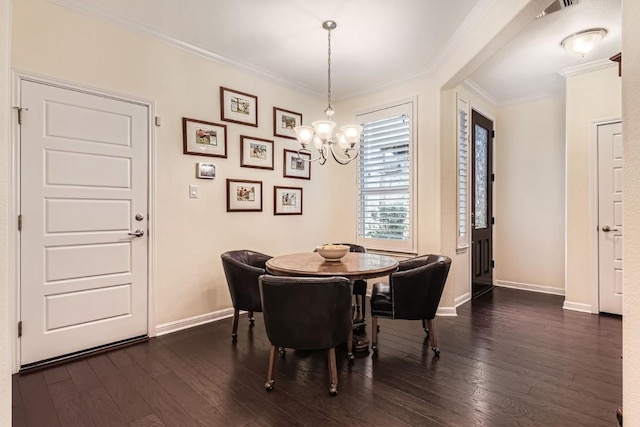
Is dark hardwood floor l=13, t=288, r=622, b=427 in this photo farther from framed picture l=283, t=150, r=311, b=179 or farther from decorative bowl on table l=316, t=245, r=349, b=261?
framed picture l=283, t=150, r=311, b=179

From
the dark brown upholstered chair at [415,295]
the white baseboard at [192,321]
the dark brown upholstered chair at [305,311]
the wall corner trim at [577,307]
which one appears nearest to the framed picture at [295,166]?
the white baseboard at [192,321]

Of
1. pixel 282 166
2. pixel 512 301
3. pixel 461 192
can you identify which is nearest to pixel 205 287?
pixel 282 166

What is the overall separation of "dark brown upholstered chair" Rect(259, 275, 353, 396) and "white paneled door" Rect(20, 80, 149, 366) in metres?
1.57

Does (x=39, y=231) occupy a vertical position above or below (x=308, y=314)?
above

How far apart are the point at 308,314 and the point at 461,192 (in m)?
2.95

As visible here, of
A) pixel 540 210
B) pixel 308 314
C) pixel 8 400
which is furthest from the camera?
pixel 540 210

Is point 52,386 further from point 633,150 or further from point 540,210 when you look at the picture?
point 540,210

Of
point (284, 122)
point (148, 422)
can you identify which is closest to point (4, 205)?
point (148, 422)

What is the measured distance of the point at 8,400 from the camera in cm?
94

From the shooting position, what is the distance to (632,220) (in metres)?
1.05

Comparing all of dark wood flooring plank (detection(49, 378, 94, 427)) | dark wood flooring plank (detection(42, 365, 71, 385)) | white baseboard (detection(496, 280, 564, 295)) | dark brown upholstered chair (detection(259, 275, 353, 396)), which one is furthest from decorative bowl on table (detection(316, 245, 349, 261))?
white baseboard (detection(496, 280, 564, 295))

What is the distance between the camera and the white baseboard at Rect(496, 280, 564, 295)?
4.60 metres

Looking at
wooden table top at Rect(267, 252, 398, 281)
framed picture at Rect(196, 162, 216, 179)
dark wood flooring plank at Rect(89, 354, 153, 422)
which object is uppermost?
framed picture at Rect(196, 162, 216, 179)

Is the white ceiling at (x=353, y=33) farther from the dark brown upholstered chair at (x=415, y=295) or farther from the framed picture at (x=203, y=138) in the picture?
the dark brown upholstered chair at (x=415, y=295)
